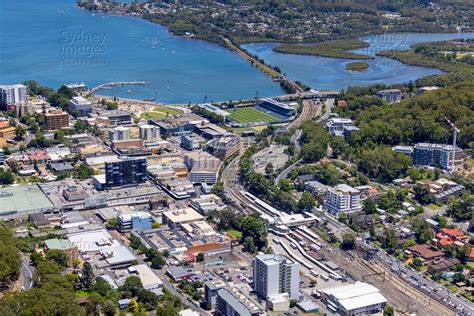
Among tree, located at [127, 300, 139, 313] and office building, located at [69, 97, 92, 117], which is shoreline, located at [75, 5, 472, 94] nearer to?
office building, located at [69, 97, 92, 117]

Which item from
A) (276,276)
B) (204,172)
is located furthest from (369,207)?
(276,276)

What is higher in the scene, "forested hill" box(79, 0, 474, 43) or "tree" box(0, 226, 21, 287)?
"forested hill" box(79, 0, 474, 43)

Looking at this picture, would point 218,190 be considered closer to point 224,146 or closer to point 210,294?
point 224,146

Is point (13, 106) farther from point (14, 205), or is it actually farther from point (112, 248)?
point (112, 248)

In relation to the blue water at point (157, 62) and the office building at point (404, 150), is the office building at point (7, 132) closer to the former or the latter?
the blue water at point (157, 62)

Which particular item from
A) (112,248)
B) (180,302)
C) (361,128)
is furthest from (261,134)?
(180,302)

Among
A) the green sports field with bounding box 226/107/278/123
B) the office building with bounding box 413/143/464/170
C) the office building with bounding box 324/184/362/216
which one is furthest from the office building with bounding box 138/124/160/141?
the office building with bounding box 413/143/464/170

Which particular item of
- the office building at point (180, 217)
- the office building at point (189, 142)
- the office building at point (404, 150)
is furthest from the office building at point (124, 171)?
the office building at point (404, 150)

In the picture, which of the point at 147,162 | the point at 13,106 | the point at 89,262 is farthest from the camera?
the point at 13,106
